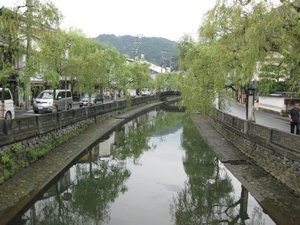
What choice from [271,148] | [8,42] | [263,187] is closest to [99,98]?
[8,42]

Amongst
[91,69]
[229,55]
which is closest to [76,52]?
[91,69]

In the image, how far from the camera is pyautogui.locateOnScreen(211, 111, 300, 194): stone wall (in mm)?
13406

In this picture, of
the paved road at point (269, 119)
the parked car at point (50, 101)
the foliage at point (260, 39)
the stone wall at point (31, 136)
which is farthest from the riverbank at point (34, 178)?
the paved road at point (269, 119)

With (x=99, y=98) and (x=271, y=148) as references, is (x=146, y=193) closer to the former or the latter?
(x=271, y=148)

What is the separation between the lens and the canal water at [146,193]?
1241 centimetres

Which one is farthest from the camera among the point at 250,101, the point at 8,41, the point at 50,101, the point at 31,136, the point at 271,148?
the point at 50,101

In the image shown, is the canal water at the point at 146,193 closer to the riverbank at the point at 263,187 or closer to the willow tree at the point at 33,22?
the riverbank at the point at 263,187

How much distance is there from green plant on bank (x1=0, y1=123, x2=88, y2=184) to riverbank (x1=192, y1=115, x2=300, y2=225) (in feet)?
29.6

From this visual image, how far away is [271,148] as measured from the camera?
15898mm

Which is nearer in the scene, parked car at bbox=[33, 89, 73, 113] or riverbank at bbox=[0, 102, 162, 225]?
riverbank at bbox=[0, 102, 162, 225]

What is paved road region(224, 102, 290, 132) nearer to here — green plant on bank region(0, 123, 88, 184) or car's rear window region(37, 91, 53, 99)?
green plant on bank region(0, 123, 88, 184)

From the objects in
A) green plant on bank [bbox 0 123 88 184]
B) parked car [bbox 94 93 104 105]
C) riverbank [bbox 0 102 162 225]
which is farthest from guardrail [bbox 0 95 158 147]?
parked car [bbox 94 93 104 105]

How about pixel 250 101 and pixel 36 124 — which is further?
pixel 250 101

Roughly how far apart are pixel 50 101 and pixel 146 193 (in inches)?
883
